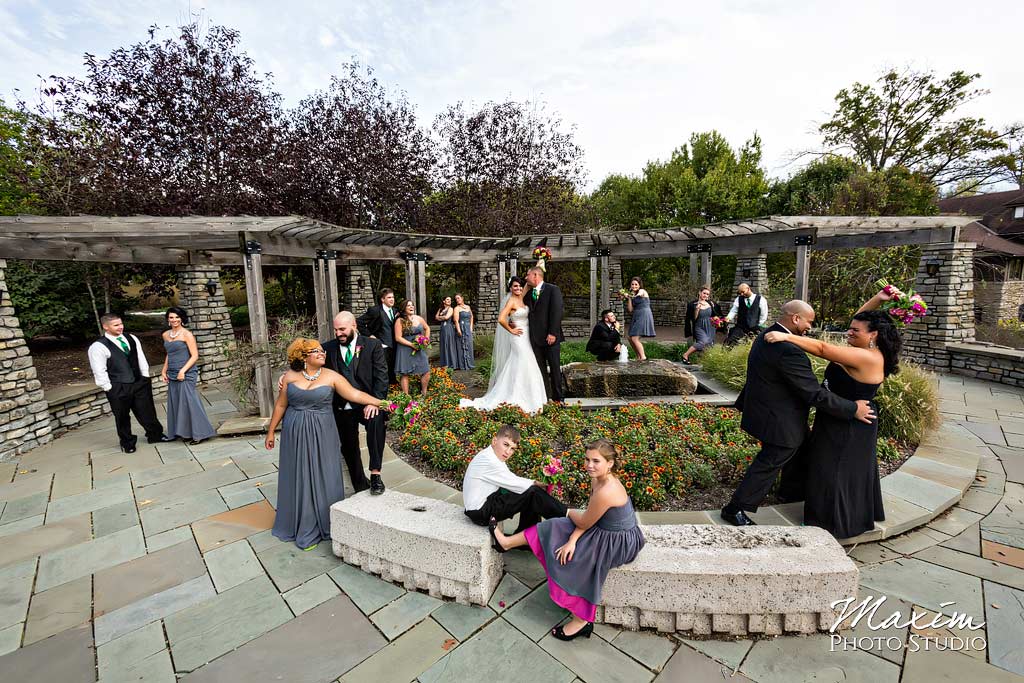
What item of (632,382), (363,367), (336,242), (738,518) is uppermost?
(336,242)

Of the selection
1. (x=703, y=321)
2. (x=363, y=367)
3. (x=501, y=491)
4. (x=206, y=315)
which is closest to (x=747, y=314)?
(x=703, y=321)

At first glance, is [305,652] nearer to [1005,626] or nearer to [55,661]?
[55,661]

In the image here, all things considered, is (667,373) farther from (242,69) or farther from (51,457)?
(242,69)

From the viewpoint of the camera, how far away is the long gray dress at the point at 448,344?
973cm

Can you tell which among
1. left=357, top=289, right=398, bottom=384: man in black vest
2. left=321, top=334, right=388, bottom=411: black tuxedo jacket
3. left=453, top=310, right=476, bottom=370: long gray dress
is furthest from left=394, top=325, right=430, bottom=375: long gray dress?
left=321, top=334, right=388, bottom=411: black tuxedo jacket

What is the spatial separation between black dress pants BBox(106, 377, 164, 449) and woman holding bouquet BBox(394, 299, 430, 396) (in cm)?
331

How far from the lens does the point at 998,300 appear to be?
55.5 feet

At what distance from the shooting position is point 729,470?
472cm

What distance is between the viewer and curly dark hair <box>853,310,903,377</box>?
126 inches

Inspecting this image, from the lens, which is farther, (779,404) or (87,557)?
(87,557)

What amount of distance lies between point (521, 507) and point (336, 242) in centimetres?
768

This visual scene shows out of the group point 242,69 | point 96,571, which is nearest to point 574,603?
point 96,571

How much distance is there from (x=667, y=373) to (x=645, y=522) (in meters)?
3.80

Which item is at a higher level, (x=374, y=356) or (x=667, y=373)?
(x=374, y=356)
